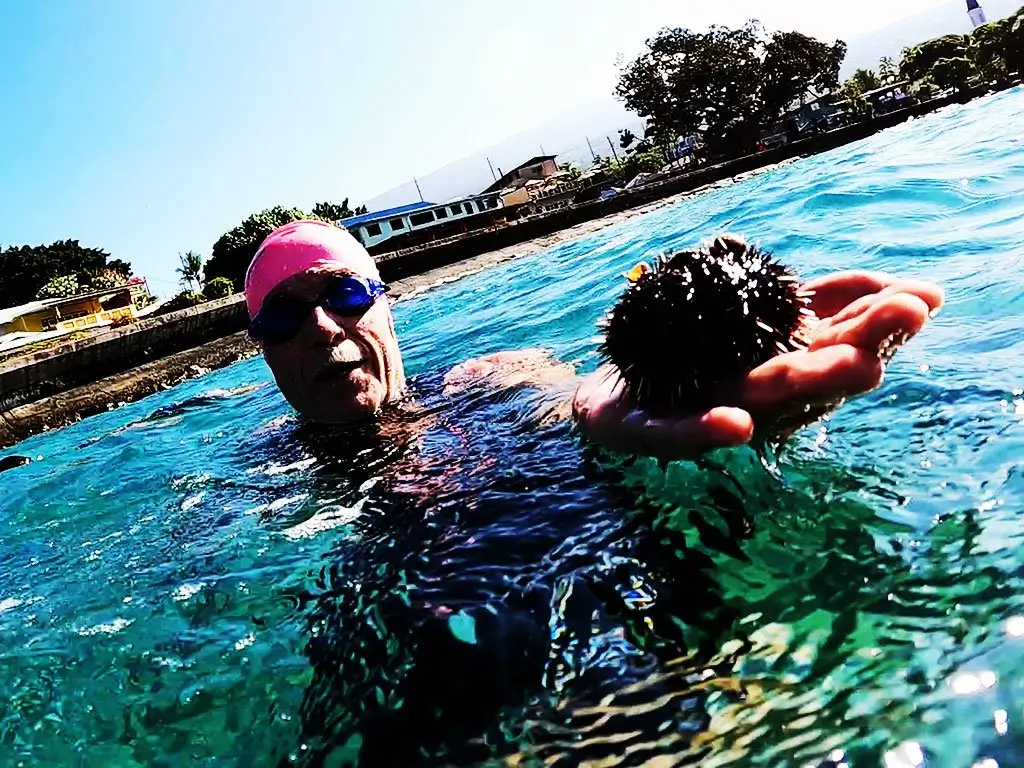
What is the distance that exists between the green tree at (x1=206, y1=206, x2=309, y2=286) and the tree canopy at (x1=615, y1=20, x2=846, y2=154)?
34471 mm

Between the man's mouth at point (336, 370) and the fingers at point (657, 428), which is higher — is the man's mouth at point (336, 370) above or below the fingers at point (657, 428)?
above

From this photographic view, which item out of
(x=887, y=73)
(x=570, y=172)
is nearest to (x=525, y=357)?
(x=570, y=172)

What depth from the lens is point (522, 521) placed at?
294cm

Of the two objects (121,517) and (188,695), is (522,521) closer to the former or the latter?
(188,695)

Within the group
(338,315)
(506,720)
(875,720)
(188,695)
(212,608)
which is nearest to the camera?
(875,720)

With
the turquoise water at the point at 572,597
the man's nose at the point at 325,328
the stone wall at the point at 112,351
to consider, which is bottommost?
the turquoise water at the point at 572,597

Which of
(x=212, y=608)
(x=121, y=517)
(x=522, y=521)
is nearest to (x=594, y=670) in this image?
(x=522, y=521)

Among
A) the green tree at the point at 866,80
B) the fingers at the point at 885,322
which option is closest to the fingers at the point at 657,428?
the fingers at the point at 885,322

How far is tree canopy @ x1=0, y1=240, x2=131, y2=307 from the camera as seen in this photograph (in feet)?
292

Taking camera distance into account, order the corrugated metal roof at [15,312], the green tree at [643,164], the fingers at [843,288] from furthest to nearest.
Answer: the green tree at [643,164]
the corrugated metal roof at [15,312]
the fingers at [843,288]

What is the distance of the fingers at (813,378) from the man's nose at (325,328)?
10.8ft

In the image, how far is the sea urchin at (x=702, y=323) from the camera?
2.16 meters

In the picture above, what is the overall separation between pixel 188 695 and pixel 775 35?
77.8m

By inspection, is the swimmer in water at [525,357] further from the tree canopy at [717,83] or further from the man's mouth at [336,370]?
the tree canopy at [717,83]
